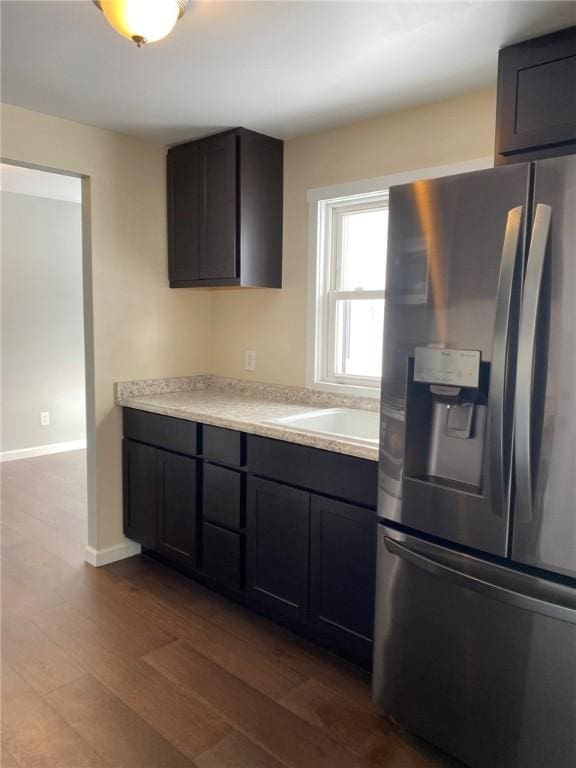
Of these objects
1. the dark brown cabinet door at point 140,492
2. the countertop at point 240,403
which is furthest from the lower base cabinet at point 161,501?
the countertop at point 240,403

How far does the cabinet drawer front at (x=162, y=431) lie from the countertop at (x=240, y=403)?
1.5 inches

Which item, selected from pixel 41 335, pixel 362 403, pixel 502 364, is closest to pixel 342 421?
pixel 362 403

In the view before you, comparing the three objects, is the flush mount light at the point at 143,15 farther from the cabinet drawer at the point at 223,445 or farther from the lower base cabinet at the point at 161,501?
the lower base cabinet at the point at 161,501

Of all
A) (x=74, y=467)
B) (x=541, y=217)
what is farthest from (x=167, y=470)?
(x=74, y=467)

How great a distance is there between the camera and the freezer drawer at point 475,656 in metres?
1.49

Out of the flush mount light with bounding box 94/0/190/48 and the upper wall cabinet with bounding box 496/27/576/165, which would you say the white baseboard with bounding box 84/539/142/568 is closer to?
the flush mount light with bounding box 94/0/190/48

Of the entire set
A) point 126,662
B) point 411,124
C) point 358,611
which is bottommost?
point 126,662

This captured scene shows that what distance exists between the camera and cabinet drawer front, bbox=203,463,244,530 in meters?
2.56

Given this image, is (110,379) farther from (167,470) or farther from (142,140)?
(142,140)

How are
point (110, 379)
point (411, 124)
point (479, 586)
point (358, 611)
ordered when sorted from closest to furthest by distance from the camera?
point (479, 586) < point (358, 611) < point (411, 124) < point (110, 379)

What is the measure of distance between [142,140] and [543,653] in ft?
9.79

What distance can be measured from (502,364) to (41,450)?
5.07m

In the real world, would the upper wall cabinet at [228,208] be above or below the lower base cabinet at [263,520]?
above

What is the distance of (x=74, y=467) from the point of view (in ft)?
16.8
